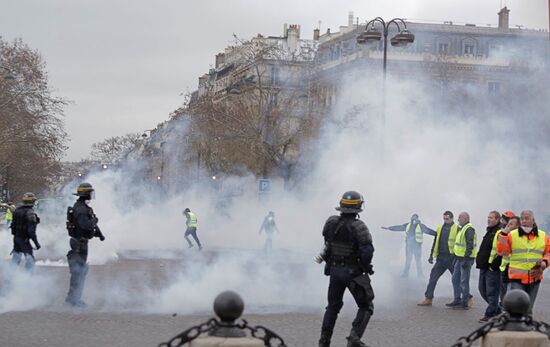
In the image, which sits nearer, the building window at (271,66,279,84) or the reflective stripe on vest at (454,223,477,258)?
the reflective stripe on vest at (454,223,477,258)

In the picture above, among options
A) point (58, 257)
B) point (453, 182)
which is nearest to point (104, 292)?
point (58, 257)

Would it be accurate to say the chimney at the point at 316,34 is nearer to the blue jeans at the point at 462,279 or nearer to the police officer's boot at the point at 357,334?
the blue jeans at the point at 462,279

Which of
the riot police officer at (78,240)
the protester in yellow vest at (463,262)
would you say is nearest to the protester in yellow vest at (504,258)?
the protester in yellow vest at (463,262)

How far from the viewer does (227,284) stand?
16234mm

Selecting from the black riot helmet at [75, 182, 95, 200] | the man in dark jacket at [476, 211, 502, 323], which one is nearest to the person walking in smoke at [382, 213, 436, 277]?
the man in dark jacket at [476, 211, 502, 323]

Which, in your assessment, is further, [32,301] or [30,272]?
[30,272]

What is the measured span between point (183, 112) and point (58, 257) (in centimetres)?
2930

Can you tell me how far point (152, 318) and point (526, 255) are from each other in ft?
16.0

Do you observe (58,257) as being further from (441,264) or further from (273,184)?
(273,184)

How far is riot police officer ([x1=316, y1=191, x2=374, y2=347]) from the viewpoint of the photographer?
32.8ft

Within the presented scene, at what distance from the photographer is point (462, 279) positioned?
50.4 ft

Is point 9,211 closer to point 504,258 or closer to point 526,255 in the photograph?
point 504,258

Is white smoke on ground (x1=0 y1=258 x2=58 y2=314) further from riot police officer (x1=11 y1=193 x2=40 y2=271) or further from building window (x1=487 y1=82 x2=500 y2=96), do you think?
building window (x1=487 y1=82 x2=500 y2=96)

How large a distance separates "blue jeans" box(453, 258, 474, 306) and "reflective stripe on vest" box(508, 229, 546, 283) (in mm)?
3766
